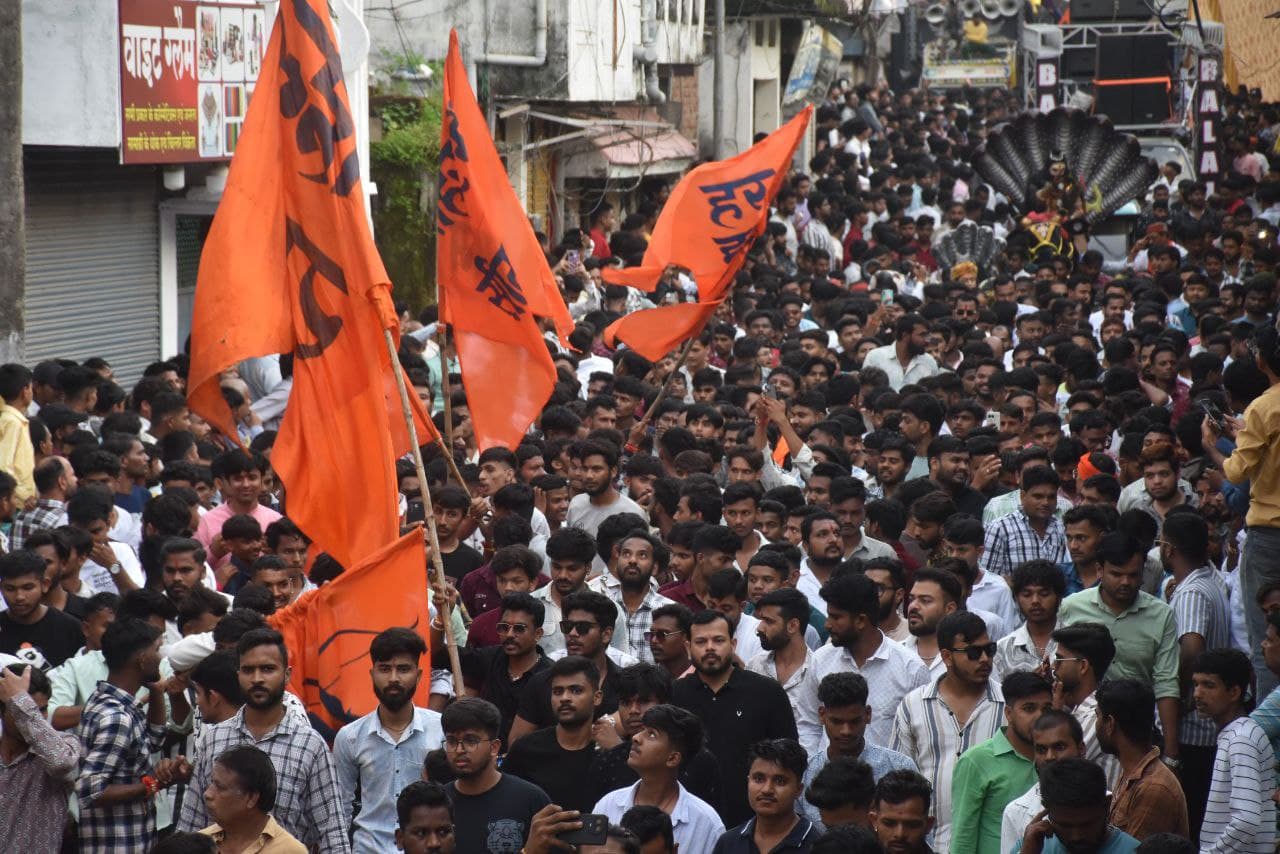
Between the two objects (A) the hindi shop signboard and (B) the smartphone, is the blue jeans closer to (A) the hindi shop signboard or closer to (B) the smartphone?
(B) the smartphone

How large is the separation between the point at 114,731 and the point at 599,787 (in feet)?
5.15

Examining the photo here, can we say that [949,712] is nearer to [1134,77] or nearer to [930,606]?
[930,606]

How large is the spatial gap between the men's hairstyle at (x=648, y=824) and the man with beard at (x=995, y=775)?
1.03 m

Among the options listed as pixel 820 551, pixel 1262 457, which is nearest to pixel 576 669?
pixel 820 551

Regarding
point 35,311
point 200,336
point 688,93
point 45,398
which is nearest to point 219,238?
point 200,336

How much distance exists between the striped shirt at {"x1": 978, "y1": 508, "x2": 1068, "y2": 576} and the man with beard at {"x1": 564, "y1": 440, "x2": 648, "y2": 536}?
1664 millimetres

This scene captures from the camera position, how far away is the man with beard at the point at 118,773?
21.0 ft

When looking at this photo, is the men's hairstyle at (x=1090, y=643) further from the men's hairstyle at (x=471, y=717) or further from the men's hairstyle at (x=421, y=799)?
the men's hairstyle at (x=421, y=799)

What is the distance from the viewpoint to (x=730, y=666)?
23.1ft

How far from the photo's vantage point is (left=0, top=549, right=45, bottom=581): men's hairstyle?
7.40 m

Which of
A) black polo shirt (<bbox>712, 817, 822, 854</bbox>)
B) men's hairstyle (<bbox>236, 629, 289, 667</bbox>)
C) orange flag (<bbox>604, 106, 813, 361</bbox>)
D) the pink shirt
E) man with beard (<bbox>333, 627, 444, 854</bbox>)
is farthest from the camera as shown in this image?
orange flag (<bbox>604, 106, 813, 361</bbox>)

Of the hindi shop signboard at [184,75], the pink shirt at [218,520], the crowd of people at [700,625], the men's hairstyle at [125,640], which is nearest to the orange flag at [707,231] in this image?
the crowd of people at [700,625]

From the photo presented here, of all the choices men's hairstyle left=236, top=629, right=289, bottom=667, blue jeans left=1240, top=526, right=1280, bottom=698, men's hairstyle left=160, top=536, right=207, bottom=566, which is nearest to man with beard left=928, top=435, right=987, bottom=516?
blue jeans left=1240, top=526, right=1280, bottom=698

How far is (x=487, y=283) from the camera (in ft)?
32.1
